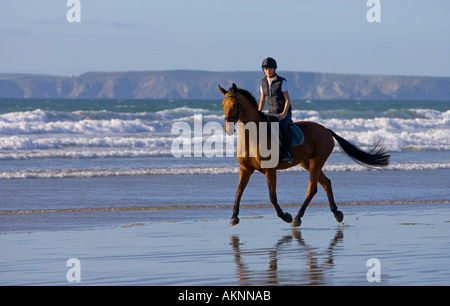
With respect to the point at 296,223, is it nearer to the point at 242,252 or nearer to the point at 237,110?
the point at 237,110

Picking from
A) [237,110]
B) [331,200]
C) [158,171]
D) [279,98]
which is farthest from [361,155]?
[158,171]

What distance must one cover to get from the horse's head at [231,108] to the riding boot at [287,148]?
3.14 feet

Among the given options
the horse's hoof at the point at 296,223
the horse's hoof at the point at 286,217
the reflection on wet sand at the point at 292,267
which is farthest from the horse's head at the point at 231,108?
the horse's hoof at the point at 296,223

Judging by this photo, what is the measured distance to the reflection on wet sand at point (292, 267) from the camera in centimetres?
812

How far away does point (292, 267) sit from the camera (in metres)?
8.86

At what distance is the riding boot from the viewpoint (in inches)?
476

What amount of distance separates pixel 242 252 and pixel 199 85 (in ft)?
499

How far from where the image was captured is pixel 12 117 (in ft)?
143

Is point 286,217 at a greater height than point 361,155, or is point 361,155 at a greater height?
point 361,155

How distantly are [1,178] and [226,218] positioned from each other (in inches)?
317

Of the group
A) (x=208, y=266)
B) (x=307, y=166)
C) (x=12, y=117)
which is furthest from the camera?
(x=12, y=117)

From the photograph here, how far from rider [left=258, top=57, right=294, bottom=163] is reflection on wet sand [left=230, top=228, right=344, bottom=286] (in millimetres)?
1519
